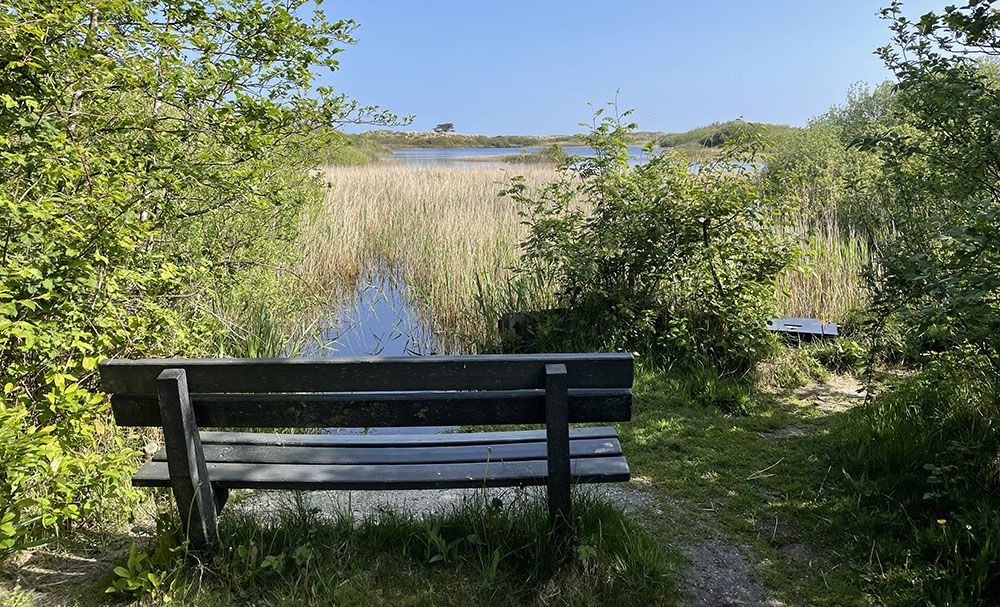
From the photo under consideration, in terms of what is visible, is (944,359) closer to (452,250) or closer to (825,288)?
(825,288)

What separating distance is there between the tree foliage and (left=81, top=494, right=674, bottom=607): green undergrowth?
549 millimetres

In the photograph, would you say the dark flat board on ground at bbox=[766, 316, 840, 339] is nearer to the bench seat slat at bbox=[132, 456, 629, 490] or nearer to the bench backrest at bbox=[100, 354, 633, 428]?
the bench seat slat at bbox=[132, 456, 629, 490]

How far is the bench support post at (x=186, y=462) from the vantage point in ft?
7.54

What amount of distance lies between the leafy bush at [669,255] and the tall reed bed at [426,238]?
3.64 ft

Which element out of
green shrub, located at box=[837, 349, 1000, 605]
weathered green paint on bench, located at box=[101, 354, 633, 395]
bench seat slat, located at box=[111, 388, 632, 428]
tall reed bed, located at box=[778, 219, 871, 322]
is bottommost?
green shrub, located at box=[837, 349, 1000, 605]

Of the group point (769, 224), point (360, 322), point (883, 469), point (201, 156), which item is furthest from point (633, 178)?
point (360, 322)

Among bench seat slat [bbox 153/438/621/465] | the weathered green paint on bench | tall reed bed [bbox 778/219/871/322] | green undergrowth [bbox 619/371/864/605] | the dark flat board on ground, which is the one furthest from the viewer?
tall reed bed [bbox 778/219/871/322]

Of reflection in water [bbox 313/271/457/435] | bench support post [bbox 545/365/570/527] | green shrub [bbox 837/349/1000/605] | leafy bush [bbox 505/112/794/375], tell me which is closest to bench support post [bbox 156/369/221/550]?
bench support post [bbox 545/365/570/527]

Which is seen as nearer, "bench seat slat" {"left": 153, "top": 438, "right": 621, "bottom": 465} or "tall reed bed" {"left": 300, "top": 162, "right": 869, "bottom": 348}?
"bench seat slat" {"left": 153, "top": 438, "right": 621, "bottom": 465}

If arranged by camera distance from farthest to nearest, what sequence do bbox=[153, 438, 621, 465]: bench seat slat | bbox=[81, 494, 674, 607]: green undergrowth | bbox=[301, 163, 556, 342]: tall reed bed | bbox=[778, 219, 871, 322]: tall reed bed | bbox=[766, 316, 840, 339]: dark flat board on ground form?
bbox=[301, 163, 556, 342]: tall reed bed → bbox=[778, 219, 871, 322]: tall reed bed → bbox=[766, 316, 840, 339]: dark flat board on ground → bbox=[153, 438, 621, 465]: bench seat slat → bbox=[81, 494, 674, 607]: green undergrowth

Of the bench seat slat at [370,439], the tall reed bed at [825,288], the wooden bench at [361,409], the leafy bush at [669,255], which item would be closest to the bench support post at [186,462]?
the wooden bench at [361,409]

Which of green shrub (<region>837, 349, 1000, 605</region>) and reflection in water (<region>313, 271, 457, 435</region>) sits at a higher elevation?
green shrub (<region>837, 349, 1000, 605</region>)

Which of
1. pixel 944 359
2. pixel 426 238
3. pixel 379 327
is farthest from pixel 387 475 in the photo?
pixel 426 238

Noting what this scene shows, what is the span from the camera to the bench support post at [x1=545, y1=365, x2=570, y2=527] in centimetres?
228
